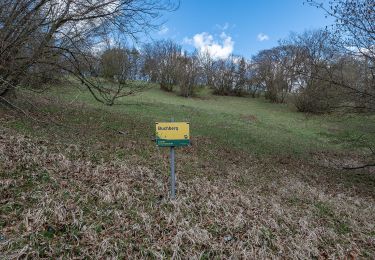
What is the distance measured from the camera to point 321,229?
172 inches

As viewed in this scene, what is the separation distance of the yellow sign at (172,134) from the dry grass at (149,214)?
966 mm

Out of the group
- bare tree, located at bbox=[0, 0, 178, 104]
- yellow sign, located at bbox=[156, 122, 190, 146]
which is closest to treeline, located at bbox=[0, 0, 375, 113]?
bare tree, located at bbox=[0, 0, 178, 104]

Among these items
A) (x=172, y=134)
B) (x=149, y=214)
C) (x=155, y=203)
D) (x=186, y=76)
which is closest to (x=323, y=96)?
(x=172, y=134)

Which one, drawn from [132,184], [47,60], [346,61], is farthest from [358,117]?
[47,60]

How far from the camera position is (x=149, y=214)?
158 inches

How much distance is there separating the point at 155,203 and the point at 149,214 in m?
0.31

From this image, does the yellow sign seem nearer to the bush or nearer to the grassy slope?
the grassy slope

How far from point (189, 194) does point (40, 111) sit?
243 inches

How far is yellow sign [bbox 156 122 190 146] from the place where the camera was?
13.8 ft

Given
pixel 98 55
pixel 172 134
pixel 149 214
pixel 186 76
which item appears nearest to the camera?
pixel 149 214

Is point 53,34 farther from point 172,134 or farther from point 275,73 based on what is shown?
point 275,73

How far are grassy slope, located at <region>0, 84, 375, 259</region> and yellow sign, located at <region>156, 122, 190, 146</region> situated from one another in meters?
0.96

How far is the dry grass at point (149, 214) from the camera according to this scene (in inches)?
131

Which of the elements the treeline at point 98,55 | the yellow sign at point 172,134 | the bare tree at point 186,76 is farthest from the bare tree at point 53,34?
the bare tree at point 186,76
